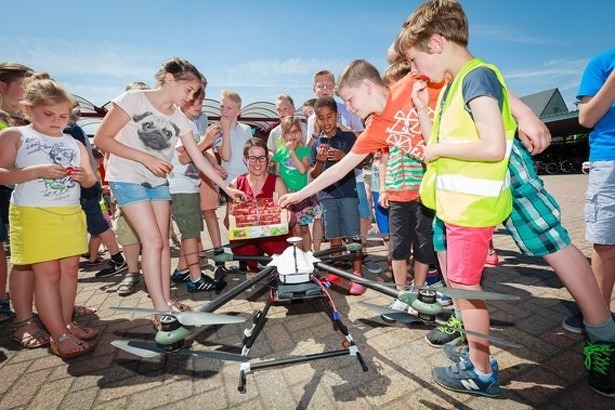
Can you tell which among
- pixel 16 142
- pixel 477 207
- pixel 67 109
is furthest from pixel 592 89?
pixel 16 142

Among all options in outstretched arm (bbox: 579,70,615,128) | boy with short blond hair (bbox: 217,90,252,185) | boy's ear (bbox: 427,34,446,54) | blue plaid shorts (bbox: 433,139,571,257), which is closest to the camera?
boy's ear (bbox: 427,34,446,54)

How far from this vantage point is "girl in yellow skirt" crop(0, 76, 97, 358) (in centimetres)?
240

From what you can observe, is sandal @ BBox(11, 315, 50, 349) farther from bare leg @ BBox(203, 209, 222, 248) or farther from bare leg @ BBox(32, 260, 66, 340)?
bare leg @ BBox(203, 209, 222, 248)

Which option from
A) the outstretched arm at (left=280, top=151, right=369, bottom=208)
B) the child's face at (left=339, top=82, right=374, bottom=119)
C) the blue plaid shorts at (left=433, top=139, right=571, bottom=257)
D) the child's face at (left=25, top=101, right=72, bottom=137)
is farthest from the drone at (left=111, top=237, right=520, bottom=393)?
the child's face at (left=25, top=101, right=72, bottom=137)

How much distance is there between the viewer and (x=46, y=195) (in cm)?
250

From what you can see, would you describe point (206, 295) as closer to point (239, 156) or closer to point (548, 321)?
point (239, 156)

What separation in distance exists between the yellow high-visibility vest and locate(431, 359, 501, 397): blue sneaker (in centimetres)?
99

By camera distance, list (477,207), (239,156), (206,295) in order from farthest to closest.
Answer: (239,156)
(206,295)
(477,207)

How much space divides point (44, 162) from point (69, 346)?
1602mm

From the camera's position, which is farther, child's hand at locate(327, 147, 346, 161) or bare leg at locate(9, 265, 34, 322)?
child's hand at locate(327, 147, 346, 161)

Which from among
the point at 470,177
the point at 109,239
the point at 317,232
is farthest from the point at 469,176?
the point at 109,239

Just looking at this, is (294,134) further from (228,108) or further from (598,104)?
(598,104)

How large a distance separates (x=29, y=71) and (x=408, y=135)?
3905 mm

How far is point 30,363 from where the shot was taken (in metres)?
2.49
